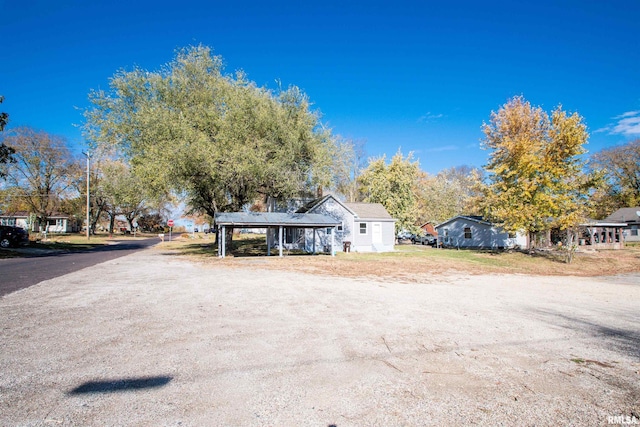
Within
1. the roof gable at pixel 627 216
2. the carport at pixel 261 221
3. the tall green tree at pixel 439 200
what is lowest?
the carport at pixel 261 221

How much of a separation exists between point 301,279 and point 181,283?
4.00 m

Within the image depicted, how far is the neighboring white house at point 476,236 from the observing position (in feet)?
108

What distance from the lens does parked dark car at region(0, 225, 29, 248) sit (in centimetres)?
2503

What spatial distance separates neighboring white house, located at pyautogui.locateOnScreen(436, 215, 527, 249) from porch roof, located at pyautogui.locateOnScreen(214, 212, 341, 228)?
17.8m

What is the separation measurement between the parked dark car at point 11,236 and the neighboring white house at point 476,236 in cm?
3677

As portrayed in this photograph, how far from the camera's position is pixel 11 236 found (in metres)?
25.5

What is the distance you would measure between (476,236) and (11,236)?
40.2 meters

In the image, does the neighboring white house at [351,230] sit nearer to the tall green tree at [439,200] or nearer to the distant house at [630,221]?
the tall green tree at [439,200]

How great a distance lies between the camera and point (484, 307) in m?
7.86

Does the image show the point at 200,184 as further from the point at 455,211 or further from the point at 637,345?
the point at 455,211

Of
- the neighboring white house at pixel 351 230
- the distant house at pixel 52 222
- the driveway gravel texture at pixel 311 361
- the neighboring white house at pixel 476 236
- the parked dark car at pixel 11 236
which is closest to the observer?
the driveway gravel texture at pixel 311 361

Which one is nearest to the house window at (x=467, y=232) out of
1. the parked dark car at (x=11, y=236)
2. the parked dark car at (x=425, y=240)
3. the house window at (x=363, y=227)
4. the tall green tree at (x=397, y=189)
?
the parked dark car at (x=425, y=240)

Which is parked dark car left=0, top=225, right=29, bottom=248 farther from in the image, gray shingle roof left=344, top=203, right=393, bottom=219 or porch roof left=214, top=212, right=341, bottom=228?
gray shingle roof left=344, top=203, right=393, bottom=219

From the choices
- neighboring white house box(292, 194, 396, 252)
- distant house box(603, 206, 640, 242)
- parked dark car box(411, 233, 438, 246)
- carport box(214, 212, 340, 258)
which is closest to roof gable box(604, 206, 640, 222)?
distant house box(603, 206, 640, 242)
